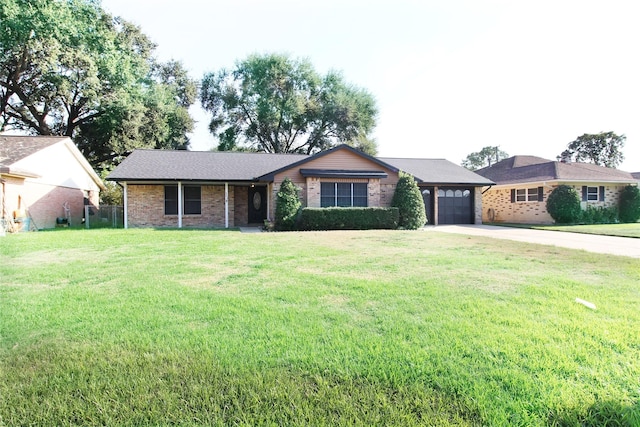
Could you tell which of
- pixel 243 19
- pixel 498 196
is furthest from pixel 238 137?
pixel 243 19

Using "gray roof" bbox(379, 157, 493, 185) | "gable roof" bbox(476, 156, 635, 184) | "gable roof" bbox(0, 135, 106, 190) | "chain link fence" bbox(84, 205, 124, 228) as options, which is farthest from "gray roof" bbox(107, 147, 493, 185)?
"gable roof" bbox(476, 156, 635, 184)

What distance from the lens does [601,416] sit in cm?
231

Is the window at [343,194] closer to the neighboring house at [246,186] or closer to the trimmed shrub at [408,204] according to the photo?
the neighboring house at [246,186]

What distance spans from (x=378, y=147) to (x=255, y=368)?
3412 centimetres

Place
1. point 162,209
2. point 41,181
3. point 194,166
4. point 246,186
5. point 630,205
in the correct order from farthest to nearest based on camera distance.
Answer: point 630,205
point 246,186
point 194,166
point 162,209
point 41,181

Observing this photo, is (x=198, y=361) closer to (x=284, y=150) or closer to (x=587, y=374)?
(x=587, y=374)

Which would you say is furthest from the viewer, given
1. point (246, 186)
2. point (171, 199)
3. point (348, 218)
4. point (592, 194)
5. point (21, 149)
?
point (592, 194)

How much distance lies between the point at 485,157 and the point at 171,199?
65578 millimetres

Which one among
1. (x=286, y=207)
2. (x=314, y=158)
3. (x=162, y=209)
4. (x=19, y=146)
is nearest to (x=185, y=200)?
(x=162, y=209)

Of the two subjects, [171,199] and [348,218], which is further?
[171,199]

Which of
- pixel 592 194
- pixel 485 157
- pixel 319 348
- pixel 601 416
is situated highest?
pixel 485 157

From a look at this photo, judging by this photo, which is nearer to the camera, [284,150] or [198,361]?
[198,361]

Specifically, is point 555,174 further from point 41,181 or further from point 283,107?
point 41,181

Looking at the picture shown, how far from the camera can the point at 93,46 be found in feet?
79.5
